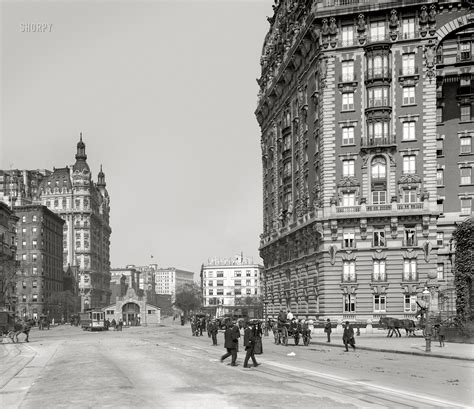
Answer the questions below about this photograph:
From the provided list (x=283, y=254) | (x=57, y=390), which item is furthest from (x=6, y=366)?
(x=283, y=254)

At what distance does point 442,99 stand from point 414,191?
45.5ft

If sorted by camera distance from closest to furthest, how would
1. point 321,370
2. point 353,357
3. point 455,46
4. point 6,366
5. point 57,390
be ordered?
point 57,390, point 321,370, point 6,366, point 353,357, point 455,46

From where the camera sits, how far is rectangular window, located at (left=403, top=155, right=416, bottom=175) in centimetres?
6606

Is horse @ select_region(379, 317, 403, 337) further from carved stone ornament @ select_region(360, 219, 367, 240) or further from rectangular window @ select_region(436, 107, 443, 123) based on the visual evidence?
rectangular window @ select_region(436, 107, 443, 123)

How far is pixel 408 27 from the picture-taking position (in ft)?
217

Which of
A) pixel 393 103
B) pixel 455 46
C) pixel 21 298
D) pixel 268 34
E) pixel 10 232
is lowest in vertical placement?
pixel 21 298

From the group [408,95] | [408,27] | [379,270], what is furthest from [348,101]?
[379,270]

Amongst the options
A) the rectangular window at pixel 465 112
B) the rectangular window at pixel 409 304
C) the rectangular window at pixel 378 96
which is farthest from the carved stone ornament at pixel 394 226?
the rectangular window at pixel 465 112

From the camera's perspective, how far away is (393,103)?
218 feet

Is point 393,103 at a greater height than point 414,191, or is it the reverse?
point 393,103

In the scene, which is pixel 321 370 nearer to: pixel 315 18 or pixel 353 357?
pixel 353 357

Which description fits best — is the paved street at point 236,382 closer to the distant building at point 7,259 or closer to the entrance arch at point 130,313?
the distant building at point 7,259

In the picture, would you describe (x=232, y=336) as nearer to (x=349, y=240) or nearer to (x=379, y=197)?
(x=349, y=240)

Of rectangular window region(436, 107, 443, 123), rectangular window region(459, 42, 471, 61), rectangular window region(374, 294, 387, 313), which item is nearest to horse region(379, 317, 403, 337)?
rectangular window region(374, 294, 387, 313)
